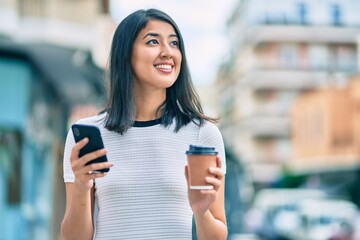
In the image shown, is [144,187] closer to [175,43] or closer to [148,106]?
[148,106]

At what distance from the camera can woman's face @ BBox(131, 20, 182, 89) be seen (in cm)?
263

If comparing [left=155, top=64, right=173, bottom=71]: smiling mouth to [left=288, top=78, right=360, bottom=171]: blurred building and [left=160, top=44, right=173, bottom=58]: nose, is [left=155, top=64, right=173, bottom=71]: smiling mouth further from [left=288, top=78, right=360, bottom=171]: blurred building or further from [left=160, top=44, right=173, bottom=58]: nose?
[left=288, top=78, right=360, bottom=171]: blurred building

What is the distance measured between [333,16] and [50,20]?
54.9 metres

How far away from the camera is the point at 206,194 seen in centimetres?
236

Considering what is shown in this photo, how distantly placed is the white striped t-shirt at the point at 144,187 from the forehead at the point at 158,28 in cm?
29

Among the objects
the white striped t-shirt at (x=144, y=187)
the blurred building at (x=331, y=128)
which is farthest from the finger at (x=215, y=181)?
the blurred building at (x=331, y=128)

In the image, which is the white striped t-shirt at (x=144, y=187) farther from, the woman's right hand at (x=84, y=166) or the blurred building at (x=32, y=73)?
the blurred building at (x=32, y=73)

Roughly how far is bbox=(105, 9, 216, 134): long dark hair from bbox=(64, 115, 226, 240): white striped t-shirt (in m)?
0.04

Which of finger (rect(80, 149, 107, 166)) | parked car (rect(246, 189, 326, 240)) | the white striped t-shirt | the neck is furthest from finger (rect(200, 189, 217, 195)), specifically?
parked car (rect(246, 189, 326, 240))

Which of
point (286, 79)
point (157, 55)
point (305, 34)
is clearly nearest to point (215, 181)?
point (157, 55)

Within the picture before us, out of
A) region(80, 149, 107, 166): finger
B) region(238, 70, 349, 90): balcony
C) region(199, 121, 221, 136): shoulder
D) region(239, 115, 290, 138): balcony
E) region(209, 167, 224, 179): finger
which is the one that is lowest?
region(239, 115, 290, 138): balcony

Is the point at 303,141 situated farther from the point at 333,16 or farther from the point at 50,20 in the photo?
the point at 50,20

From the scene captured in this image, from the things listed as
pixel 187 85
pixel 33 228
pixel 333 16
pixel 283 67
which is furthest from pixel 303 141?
pixel 187 85

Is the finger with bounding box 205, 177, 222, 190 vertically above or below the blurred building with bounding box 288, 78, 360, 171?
above
